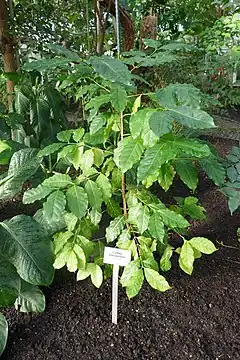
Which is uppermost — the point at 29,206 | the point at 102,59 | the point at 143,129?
the point at 102,59

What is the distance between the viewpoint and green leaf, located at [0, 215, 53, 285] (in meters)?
1.13

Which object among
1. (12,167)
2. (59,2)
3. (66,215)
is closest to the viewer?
(66,215)

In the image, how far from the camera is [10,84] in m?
2.37

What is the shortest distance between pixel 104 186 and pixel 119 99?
254 millimetres

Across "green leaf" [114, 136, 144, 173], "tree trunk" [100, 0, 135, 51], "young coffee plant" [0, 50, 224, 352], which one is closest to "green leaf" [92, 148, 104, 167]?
"young coffee plant" [0, 50, 224, 352]

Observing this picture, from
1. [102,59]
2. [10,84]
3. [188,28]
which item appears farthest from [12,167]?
[188,28]

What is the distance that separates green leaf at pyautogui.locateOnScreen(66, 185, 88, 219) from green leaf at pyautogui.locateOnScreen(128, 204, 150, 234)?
13cm

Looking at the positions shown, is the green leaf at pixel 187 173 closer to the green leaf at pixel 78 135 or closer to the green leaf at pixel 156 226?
the green leaf at pixel 156 226

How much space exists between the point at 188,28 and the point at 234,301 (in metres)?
3.38

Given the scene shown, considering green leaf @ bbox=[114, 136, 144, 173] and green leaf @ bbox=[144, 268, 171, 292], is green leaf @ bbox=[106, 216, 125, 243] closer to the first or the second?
green leaf @ bbox=[144, 268, 171, 292]

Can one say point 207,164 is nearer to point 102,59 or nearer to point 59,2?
point 102,59

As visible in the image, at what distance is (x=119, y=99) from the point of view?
0.86 m

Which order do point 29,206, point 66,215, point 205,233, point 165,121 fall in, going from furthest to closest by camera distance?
point 29,206 → point 205,233 → point 66,215 → point 165,121

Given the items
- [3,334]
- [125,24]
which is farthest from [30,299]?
[125,24]
